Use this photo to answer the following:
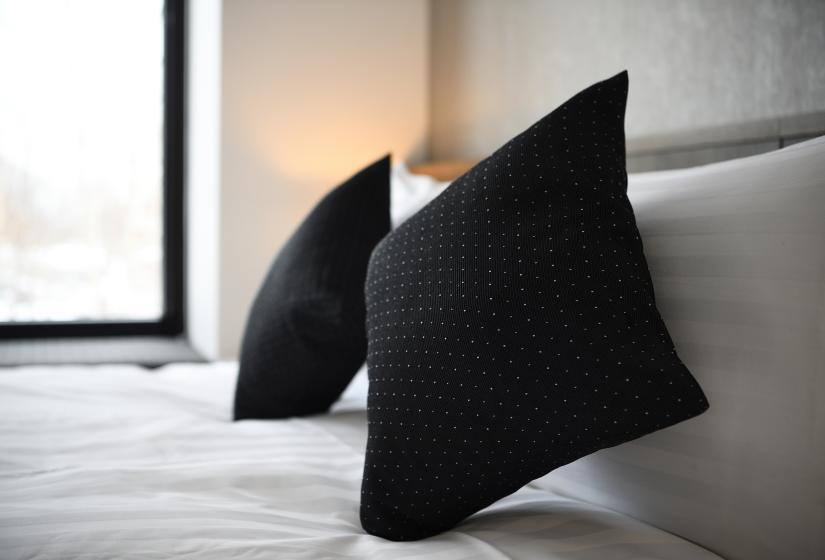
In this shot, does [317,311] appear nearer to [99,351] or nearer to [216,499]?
[216,499]

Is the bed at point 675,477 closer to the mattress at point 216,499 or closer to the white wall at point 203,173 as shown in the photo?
the mattress at point 216,499

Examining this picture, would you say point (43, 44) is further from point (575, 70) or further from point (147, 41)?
point (575, 70)

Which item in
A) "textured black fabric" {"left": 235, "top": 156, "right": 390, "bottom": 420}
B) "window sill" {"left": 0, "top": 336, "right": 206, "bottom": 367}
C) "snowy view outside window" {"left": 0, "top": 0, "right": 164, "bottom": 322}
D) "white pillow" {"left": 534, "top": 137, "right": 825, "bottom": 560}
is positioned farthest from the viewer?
"snowy view outside window" {"left": 0, "top": 0, "right": 164, "bottom": 322}

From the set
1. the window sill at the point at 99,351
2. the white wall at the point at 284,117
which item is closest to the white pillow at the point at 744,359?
the white wall at the point at 284,117

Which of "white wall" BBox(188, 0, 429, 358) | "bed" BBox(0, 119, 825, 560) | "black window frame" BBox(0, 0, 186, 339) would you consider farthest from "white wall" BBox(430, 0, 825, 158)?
"black window frame" BBox(0, 0, 186, 339)

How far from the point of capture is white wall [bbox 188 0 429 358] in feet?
7.88

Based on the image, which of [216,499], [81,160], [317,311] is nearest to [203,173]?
[81,160]

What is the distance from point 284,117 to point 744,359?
6.41ft

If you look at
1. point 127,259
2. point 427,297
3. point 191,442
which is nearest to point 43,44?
point 127,259

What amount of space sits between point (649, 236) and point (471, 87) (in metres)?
1.57

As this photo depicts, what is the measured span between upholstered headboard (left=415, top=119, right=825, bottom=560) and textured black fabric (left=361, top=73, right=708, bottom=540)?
8 centimetres

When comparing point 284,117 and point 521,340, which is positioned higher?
point 284,117

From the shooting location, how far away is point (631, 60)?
1.66 metres

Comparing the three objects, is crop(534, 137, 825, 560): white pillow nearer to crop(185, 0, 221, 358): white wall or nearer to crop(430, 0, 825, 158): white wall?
crop(430, 0, 825, 158): white wall
